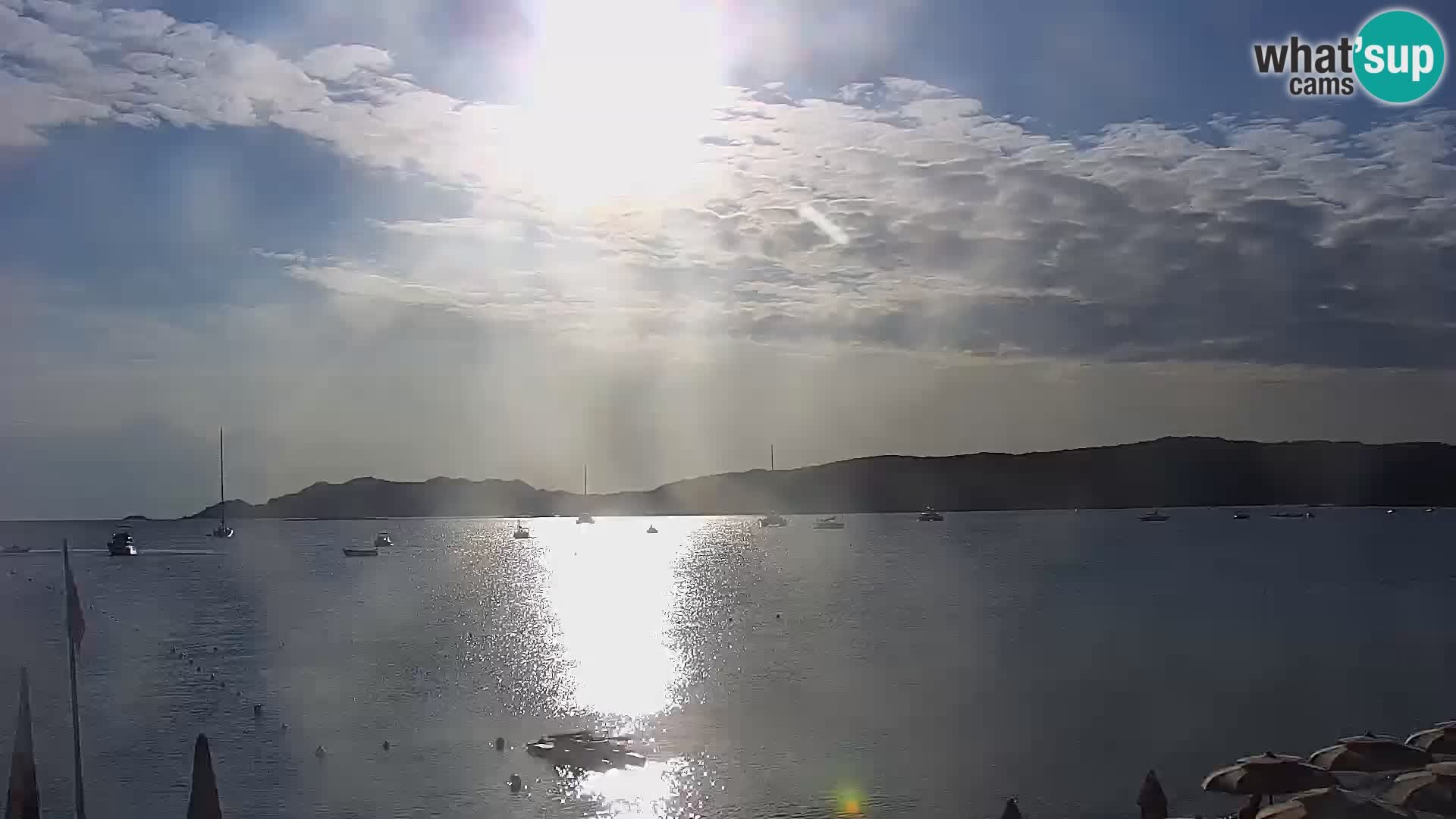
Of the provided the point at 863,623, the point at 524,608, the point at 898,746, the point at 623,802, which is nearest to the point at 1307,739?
the point at 898,746

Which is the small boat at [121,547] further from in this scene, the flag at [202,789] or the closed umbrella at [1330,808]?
the closed umbrella at [1330,808]

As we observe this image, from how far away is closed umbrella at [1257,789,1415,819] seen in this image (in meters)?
21.6

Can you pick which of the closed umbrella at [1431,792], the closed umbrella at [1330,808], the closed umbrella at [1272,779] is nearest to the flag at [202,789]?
the closed umbrella at [1330,808]

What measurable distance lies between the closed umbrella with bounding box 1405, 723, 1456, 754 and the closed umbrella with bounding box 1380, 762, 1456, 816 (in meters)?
5.01

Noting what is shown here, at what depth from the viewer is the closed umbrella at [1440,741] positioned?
2812 centimetres

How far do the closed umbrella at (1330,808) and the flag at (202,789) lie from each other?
19436 mm

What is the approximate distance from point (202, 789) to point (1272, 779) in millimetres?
20805

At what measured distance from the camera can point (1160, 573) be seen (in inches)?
5027

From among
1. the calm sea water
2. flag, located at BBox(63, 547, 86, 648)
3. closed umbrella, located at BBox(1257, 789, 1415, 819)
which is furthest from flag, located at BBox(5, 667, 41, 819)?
closed umbrella, located at BBox(1257, 789, 1415, 819)

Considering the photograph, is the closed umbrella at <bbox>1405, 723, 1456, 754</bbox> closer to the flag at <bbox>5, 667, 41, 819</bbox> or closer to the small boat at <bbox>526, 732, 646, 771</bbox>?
the small boat at <bbox>526, 732, 646, 771</bbox>

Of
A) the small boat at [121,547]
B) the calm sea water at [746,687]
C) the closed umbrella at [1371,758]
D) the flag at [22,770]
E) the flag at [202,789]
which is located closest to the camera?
the flag at [22,770]

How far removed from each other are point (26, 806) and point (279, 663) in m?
50.1

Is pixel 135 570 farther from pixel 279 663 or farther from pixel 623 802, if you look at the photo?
pixel 623 802

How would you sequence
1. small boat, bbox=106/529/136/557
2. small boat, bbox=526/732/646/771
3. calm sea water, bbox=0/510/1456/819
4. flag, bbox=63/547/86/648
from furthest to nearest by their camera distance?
small boat, bbox=106/529/136/557
small boat, bbox=526/732/646/771
calm sea water, bbox=0/510/1456/819
flag, bbox=63/547/86/648
